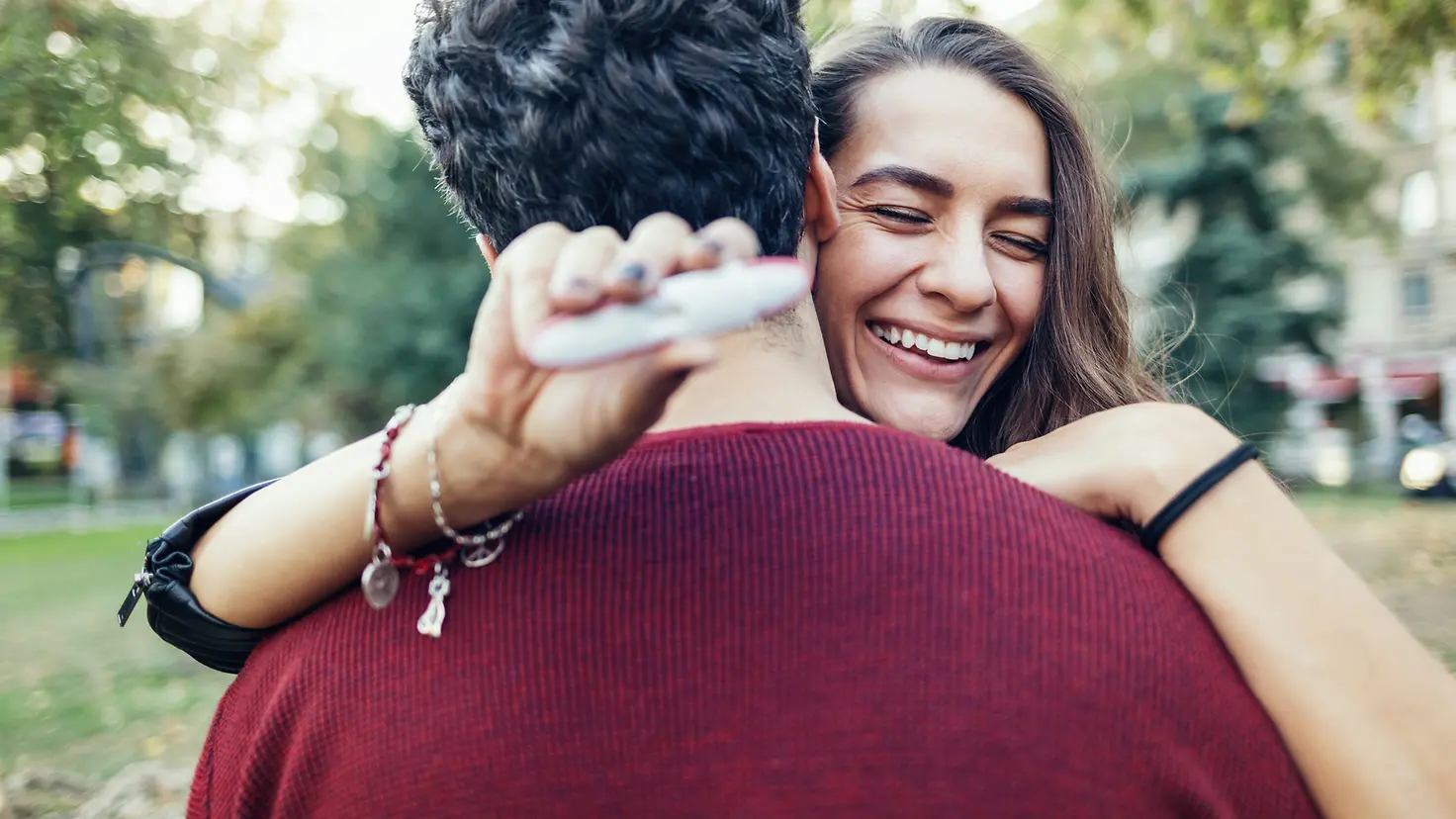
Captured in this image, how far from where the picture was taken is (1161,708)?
127cm

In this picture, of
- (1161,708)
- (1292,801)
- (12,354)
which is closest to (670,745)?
(1161,708)

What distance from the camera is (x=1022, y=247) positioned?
252cm

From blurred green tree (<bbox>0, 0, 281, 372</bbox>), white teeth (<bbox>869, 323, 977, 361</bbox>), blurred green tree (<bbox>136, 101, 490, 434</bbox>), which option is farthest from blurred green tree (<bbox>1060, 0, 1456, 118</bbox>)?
blurred green tree (<bbox>136, 101, 490, 434</bbox>)

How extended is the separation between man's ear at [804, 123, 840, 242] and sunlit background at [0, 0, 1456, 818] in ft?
4.76

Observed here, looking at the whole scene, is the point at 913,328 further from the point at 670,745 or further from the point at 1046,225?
the point at 670,745

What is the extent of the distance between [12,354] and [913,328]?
396 cm

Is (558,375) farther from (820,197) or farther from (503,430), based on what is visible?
(820,197)

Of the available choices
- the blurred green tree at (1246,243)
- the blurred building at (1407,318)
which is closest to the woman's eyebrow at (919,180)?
the blurred green tree at (1246,243)

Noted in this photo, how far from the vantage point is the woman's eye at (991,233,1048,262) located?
248 cm

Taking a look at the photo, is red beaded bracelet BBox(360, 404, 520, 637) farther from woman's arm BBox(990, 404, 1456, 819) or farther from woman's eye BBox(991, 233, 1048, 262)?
woman's eye BBox(991, 233, 1048, 262)

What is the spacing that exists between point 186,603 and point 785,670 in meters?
0.82

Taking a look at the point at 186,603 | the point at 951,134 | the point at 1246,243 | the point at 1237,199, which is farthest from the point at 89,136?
the point at 1237,199

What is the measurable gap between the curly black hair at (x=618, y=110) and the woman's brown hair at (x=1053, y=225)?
3.63ft

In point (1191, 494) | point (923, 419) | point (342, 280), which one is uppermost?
point (1191, 494)
